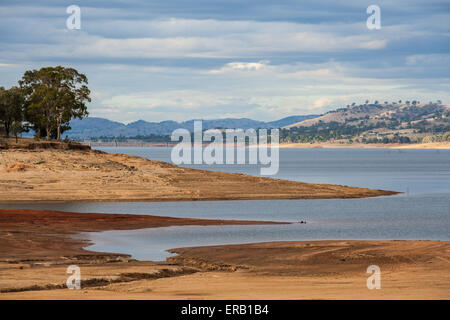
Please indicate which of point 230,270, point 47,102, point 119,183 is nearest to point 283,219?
point 119,183

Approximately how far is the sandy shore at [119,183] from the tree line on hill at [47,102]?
2773 centimetres

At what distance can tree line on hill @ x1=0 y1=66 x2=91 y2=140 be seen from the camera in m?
103

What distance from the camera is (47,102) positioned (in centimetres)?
10344

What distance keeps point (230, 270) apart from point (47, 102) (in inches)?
3244

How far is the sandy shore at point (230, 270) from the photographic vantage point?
1883 centimetres

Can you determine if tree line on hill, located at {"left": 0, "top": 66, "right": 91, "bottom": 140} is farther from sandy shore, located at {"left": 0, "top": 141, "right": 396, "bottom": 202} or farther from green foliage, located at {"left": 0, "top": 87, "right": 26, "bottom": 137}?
sandy shore, located at {"left": 0, "top": 141, "right": 396, "bottom": 202}

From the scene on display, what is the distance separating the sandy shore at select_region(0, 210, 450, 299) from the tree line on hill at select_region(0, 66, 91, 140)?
224 feet

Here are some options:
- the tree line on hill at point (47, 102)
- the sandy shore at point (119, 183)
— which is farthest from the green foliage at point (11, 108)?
the sandy shore at point (119, 183)

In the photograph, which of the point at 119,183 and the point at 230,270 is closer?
the point at 230,270

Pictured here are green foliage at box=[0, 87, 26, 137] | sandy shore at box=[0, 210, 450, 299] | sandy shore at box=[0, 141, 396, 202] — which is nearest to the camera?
sandy shore at box=[0, 210, 450, 299]

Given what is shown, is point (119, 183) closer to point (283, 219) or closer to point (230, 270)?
point (283, 219)

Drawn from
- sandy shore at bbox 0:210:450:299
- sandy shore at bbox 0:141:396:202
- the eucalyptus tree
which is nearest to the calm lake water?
sandy shore at bbox 0:141:396:202

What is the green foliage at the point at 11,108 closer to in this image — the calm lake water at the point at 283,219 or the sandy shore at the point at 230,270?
the calm lake water at the point at 283,219
